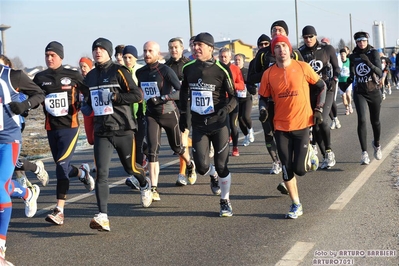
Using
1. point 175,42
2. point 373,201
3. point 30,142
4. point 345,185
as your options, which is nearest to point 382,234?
point 373,201

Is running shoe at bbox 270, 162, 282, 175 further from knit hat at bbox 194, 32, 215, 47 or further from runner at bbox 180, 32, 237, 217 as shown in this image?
knit hat at bbox 194, 32, 215, 47

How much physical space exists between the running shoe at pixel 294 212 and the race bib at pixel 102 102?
92.2 inches

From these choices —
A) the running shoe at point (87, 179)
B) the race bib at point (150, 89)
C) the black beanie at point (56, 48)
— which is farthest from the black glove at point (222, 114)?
the running shoe at point (87, 179)

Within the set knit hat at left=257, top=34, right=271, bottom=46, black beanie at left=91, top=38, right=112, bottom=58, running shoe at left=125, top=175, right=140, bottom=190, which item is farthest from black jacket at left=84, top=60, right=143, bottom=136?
knit hat at left=257, top=34, right=271, bottom=46

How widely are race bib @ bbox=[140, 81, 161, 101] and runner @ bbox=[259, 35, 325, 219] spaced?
6.84ft

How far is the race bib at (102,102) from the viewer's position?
732cm

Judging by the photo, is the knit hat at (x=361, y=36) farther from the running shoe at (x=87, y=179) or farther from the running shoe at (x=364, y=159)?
the running shoe at (x=87, y=179)

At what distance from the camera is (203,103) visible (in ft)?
26.0

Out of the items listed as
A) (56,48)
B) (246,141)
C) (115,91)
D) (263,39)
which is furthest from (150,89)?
(246,141)

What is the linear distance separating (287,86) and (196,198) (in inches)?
89.9

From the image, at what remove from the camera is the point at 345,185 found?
916cm

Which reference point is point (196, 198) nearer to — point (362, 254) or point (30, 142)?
point (362, 254)

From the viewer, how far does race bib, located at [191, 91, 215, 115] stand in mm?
7898

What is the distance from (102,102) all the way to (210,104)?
1.36 metres
